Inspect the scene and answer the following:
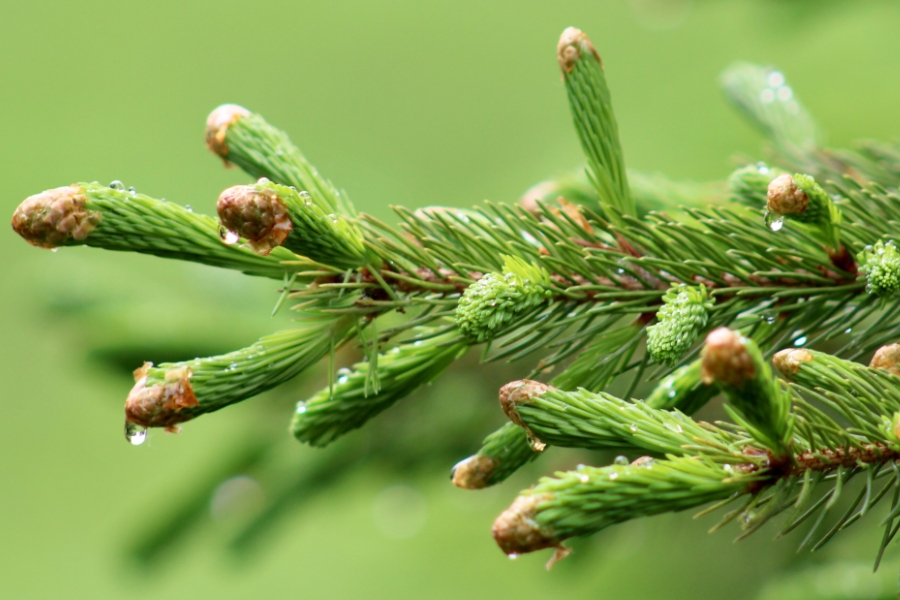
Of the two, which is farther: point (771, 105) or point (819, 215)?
point (771, 105)

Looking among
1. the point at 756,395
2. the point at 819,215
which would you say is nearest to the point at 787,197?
the point at 819,215

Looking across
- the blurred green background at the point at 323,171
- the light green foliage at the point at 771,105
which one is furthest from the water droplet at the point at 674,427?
the blurred green background at the point at 323,171

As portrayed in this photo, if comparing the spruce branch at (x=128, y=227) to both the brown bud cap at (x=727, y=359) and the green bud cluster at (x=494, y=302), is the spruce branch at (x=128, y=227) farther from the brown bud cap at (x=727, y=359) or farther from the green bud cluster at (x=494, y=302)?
the brown bud cap at (x=727, y=359)

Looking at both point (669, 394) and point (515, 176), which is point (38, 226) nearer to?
point (669, 394)

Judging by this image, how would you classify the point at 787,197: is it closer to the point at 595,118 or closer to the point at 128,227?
the point at 595,118

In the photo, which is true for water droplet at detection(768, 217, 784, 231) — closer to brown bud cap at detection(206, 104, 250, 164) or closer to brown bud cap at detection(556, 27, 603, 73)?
brown bud cap at detection(556, 27, 603, 73)

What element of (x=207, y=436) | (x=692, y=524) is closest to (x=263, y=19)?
(x=207, y=436)

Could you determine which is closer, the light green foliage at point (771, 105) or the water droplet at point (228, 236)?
the water droplet at point (228, 236)

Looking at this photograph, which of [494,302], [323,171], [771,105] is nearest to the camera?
[494,302]
